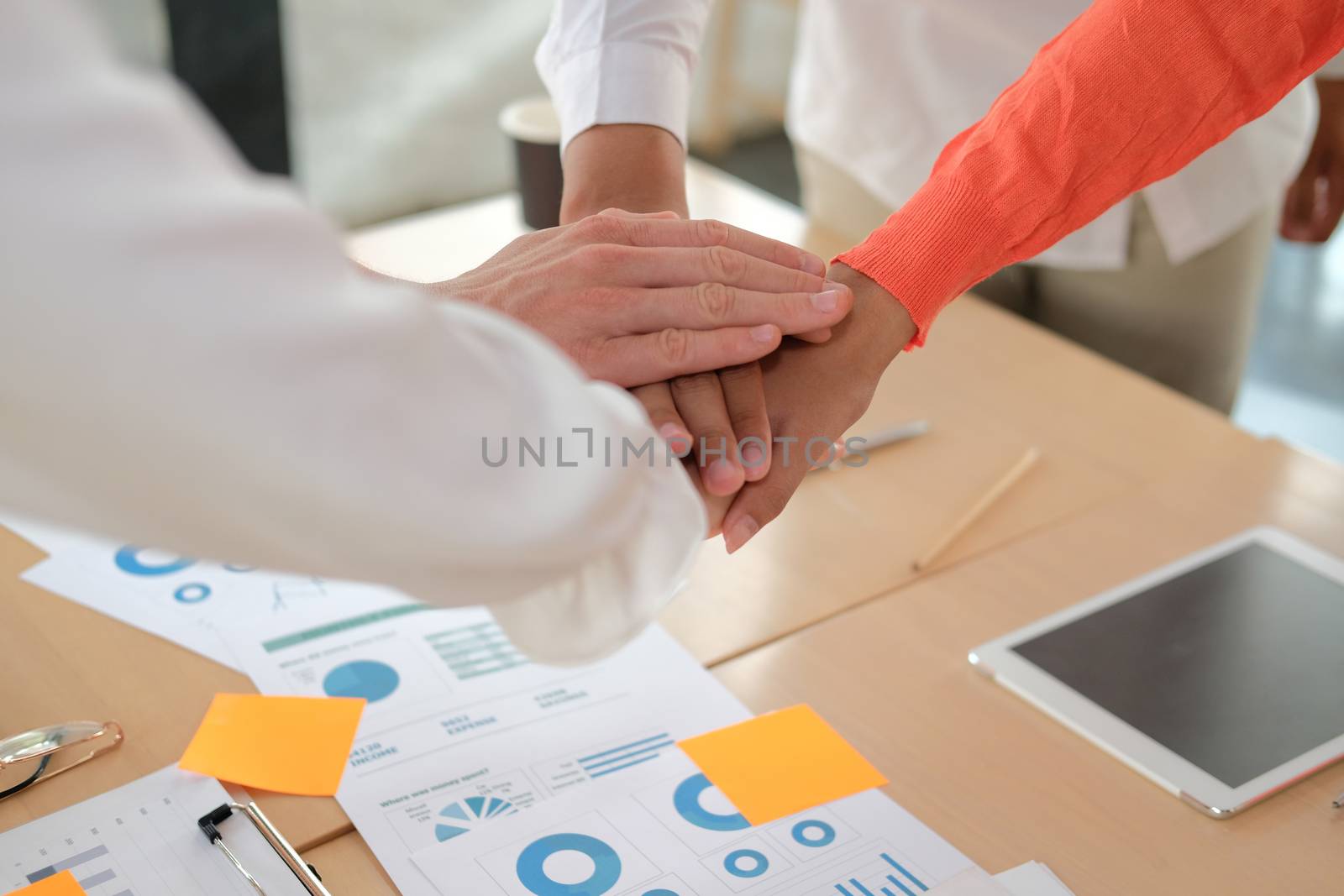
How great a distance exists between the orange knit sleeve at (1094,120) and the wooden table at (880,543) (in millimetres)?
238

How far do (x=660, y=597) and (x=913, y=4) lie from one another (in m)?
1.12

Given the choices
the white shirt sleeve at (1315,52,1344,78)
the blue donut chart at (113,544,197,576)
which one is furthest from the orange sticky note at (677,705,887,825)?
the white shirt sleeve at (1315,52,1344,78)

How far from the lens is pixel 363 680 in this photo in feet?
3.15

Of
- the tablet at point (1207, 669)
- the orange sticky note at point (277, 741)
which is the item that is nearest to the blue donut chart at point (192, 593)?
the orange sticky note at point (277, 741)

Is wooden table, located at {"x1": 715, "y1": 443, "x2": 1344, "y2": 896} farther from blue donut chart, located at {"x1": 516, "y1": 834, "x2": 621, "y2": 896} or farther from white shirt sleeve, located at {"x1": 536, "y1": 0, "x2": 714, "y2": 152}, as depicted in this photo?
white shirt sleeve, located at {"x1": 536, "y1": 0, "x2": 714, "y2": 152}

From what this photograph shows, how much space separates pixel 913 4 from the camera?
60.4 inches

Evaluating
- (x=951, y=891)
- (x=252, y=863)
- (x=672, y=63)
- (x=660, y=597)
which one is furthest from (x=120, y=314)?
(x=672, y=63)

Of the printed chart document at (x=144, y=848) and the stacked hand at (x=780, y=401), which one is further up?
the stacked hand at (x=780, y=401)

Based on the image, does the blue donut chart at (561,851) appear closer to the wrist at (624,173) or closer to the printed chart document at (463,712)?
the printed chart document at (463,712)

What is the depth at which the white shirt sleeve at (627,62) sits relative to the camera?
47.2 inches

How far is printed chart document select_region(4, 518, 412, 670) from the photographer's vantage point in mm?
1006

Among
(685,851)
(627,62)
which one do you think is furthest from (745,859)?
(627,62)

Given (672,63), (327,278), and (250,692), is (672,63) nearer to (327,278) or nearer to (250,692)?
(250,692)

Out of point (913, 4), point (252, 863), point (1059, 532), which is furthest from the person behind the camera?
point (913, 4)
